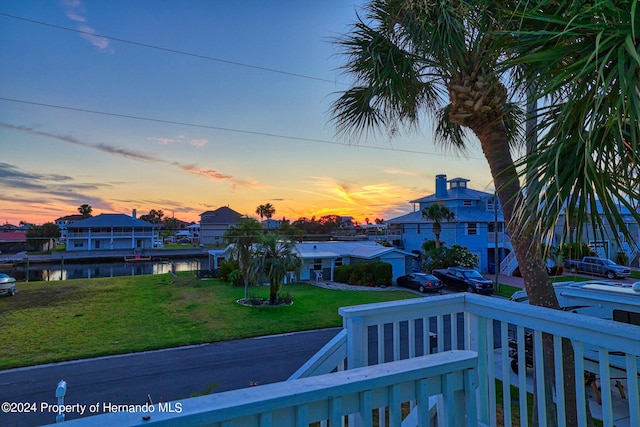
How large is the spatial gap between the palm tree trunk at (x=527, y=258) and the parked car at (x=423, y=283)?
13.1 m

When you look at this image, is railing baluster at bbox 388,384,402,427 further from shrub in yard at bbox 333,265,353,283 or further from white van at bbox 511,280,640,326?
shrub in yard at bbox 333,265,353,283

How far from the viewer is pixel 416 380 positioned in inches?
44.6

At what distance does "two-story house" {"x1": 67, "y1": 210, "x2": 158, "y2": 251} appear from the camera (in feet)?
105

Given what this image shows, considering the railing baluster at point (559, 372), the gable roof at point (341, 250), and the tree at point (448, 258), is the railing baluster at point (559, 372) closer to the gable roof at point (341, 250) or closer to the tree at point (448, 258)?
the gable roof at point (341, 250)

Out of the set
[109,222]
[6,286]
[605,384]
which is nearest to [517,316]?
[605,384]

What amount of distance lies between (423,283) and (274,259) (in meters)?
8.01

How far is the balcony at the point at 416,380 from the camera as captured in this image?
2.81 feet

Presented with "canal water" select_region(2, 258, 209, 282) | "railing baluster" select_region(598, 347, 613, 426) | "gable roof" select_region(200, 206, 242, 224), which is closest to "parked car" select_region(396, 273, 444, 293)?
"gable roof" select_region(200, 206, 242, 224)

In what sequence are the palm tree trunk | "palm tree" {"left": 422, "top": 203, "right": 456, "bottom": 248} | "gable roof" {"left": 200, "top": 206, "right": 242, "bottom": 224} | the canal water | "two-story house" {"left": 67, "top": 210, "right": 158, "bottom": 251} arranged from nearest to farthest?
Answer: the palm tree trunk → "palm tree" {"left": 422, "top": 203, "right": 456, "bottom": 248} → "gable roof" {"left": 200, "top": 206, "right": 242, "bottom": 224} → the canal water → "two-story house" {"left": 67, "top": 210, "right": 158, "bottom": 251}

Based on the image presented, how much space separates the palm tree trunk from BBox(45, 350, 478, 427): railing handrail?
2.06m

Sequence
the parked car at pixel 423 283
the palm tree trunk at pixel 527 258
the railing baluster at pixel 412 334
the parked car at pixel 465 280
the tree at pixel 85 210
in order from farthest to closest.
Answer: the tree at pixel 85 210 → the parked car at pixel 423 283 → the parked car at pixel 465 280 → the palm tree trunk at pixel 527 258 → the railing baluster at pixel 412 334

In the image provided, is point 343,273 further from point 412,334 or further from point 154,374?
point 412,334

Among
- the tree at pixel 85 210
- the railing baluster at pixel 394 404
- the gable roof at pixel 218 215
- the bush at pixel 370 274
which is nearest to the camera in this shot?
the railing baluster at pixel 394 404

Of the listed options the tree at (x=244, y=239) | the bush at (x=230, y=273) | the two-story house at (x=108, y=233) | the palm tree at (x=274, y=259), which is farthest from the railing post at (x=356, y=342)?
the two-story house at (x=108, y=233)
